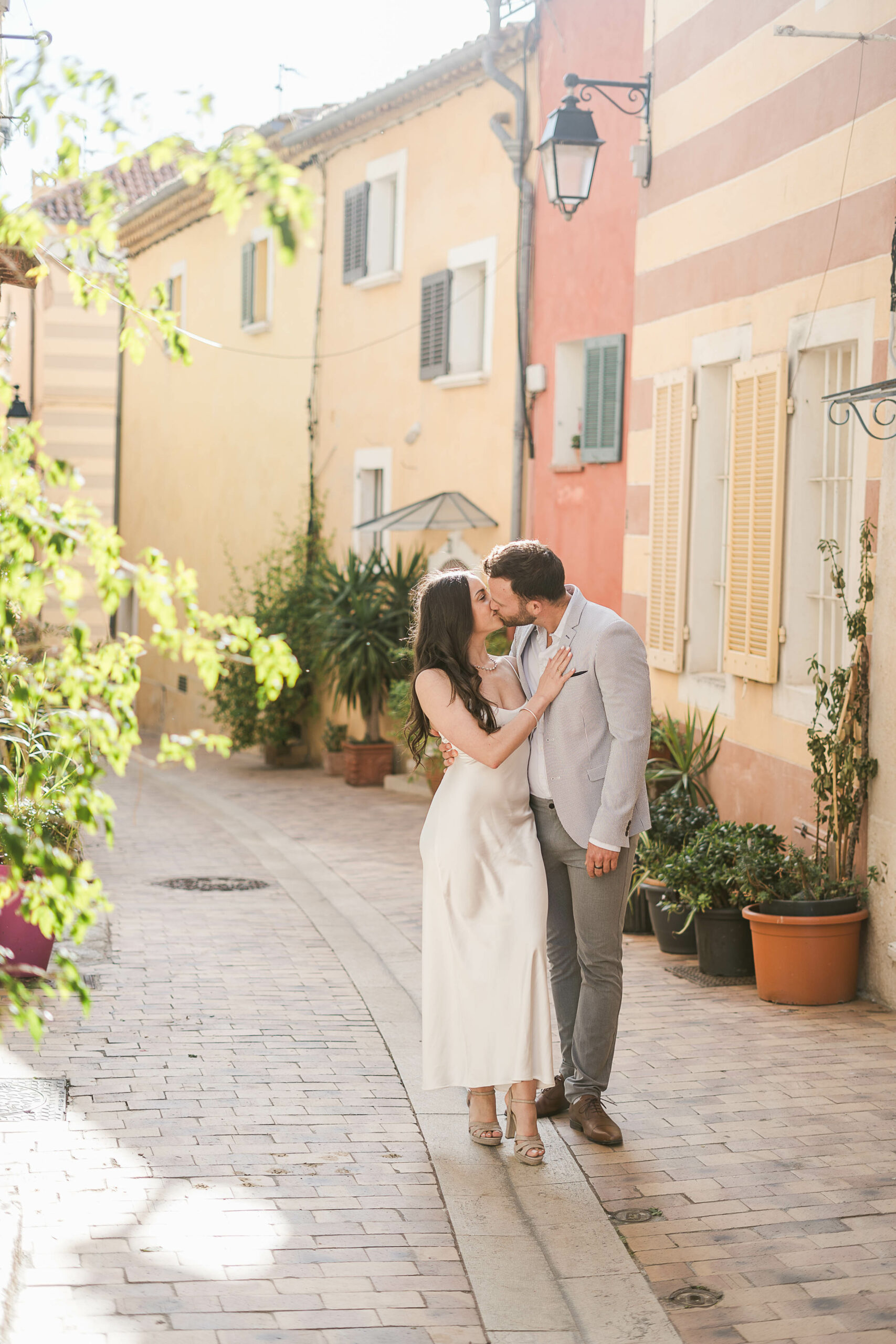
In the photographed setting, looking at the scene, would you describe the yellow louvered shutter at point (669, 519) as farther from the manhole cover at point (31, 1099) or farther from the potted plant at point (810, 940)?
the manhole cover at point (31, 1099)

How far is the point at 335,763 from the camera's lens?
16203 millimetres

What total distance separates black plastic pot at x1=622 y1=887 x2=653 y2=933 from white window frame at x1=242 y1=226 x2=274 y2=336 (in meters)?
12.6

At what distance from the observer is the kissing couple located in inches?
181

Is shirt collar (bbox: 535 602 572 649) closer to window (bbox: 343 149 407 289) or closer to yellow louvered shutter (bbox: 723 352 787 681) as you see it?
yellow louvered shutter (bbox: 723 352 787 681)

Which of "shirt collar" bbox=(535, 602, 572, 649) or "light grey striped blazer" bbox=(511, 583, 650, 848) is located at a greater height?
"shirt collar" bbox=(535, 602, 572, 649)

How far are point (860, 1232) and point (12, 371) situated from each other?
1997 centimetres

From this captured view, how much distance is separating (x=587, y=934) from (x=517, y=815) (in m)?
0.46

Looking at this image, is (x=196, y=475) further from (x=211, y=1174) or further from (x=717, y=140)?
(x=211, y=1174)

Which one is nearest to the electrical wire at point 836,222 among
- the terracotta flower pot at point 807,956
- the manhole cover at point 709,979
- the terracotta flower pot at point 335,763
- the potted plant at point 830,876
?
the potted plant at point 830,876

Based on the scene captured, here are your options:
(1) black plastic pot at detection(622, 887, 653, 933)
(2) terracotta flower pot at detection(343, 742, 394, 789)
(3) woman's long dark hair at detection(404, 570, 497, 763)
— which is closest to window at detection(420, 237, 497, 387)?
(2) terracotta flower pot at detection(343, 742, 394, 789)

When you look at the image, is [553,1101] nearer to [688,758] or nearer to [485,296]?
[688,758]

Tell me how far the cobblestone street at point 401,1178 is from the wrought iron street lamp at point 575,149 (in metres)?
5.32

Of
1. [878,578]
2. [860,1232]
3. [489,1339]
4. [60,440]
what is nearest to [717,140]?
[878,578]

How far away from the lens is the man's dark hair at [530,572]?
4.66 metres
